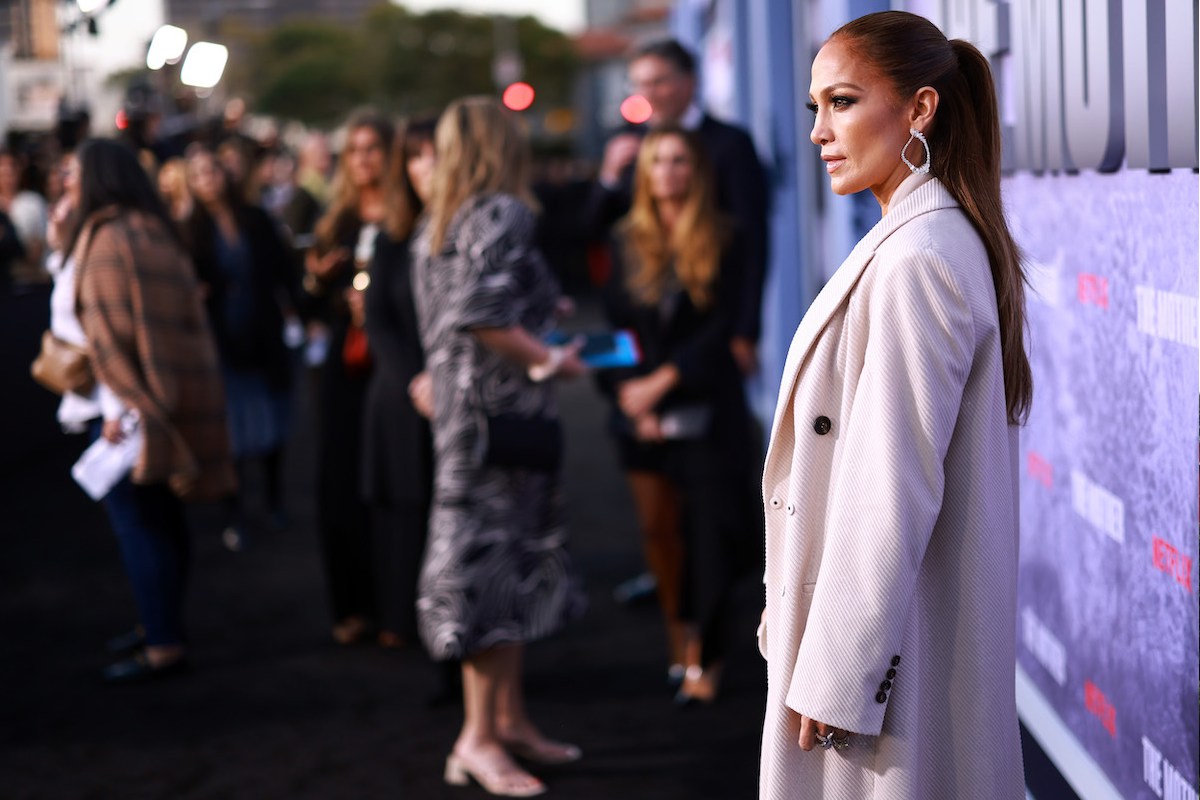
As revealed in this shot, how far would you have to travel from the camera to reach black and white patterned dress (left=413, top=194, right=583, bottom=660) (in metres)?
4.16

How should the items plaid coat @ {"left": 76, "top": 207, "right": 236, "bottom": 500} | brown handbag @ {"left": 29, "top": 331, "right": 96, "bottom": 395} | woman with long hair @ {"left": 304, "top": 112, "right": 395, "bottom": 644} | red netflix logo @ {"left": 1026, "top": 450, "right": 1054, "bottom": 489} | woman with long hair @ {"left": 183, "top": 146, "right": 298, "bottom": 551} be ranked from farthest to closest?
woman with long hair @ {"left": 183, "top": 146, "right": 298, "bottom": 551}
woman with long hair @ {"left": 304, "top": 112, "right": 395, "bottom": 644}
brown handbag @ {"left": 29, "top": 331, "right": 96, "bottom": 395}
plaid coat @ {"left": 76, "top": 207, "right": 236, "bottom": 500}
red netflix logo @ {"left": 1026, "top": 450, "right": 1054, "bottom": 489}

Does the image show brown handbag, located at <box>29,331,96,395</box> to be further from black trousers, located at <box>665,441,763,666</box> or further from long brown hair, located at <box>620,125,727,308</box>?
black trousers, located at <box>665,441,763,666</box>

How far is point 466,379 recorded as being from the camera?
4.23 meters

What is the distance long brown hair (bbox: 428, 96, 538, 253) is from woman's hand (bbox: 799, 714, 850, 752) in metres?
2.37

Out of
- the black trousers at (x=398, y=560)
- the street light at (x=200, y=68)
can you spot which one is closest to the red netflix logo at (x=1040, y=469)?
the black trousers at (x=398, y=560)

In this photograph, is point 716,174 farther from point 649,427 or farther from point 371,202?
point 371,202

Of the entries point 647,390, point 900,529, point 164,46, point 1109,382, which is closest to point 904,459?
point 900,529

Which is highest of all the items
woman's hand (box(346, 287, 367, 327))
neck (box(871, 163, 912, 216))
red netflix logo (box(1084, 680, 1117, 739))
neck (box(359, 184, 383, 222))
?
neck (box(871, 163, 912, 216))

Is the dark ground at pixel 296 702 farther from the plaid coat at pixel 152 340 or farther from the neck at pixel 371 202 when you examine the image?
the neck at pixel 371 202

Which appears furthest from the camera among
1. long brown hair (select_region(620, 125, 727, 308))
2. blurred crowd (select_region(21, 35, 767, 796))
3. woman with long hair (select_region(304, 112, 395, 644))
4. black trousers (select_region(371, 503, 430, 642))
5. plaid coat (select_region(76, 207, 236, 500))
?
woman with long hair (select_region(304, 112, 395, 644))

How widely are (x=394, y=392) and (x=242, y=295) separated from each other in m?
2.39

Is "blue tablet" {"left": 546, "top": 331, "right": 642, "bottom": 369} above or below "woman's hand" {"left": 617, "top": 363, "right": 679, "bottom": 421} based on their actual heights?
above

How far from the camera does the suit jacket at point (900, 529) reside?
2049 millimetres

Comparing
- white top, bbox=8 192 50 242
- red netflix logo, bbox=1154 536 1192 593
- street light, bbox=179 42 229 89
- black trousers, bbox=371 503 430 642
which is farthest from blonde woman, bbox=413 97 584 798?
white top, bbox=8 192 50 242
